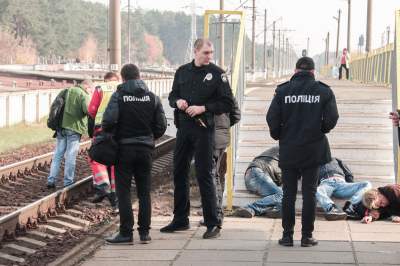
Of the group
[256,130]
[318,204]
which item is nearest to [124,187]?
[318,204]

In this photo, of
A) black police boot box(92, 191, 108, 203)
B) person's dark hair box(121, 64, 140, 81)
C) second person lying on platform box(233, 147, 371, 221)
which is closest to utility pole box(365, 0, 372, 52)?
black police boot box(92, 191, 108, 203)

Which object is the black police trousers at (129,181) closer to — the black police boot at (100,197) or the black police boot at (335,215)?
the black police boot at (335,215)

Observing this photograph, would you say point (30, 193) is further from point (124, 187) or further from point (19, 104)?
point (19, 104)

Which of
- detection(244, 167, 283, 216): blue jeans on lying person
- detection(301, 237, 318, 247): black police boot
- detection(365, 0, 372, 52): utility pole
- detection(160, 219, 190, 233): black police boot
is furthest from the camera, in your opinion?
detection(365, 0, 372, 52): utility pole

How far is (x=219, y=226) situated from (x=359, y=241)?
1.39 metres

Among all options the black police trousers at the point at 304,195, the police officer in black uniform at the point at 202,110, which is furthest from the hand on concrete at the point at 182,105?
the black police trousers at the point at 304,195

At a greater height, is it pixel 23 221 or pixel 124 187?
pixel 124 187

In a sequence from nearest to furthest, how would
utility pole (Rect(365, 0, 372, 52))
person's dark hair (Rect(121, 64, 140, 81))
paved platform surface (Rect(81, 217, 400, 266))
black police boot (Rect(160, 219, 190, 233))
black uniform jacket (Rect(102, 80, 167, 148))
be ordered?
paved platform surface (Rect(81, 217, 400, 266))
black uniform jacket (Rect(102, 80, 167, 148))
person's dark hair (Rect(121, 64, 140, 81))
black police boot (Rect(160, 219, 190, 233))
utility pole (Rect(365, 0, 372, 52))

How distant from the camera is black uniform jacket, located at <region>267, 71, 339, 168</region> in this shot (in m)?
7.24

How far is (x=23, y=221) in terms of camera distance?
933 centimetres

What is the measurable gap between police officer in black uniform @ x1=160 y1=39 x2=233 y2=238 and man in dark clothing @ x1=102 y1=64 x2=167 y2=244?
26 cm

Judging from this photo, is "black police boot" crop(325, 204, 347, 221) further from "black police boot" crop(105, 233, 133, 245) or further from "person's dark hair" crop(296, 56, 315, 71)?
"black police boot" crop(105, 233, 133, 245)

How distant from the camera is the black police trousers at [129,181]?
24.6 feet

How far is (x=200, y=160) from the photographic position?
25.0 feet
